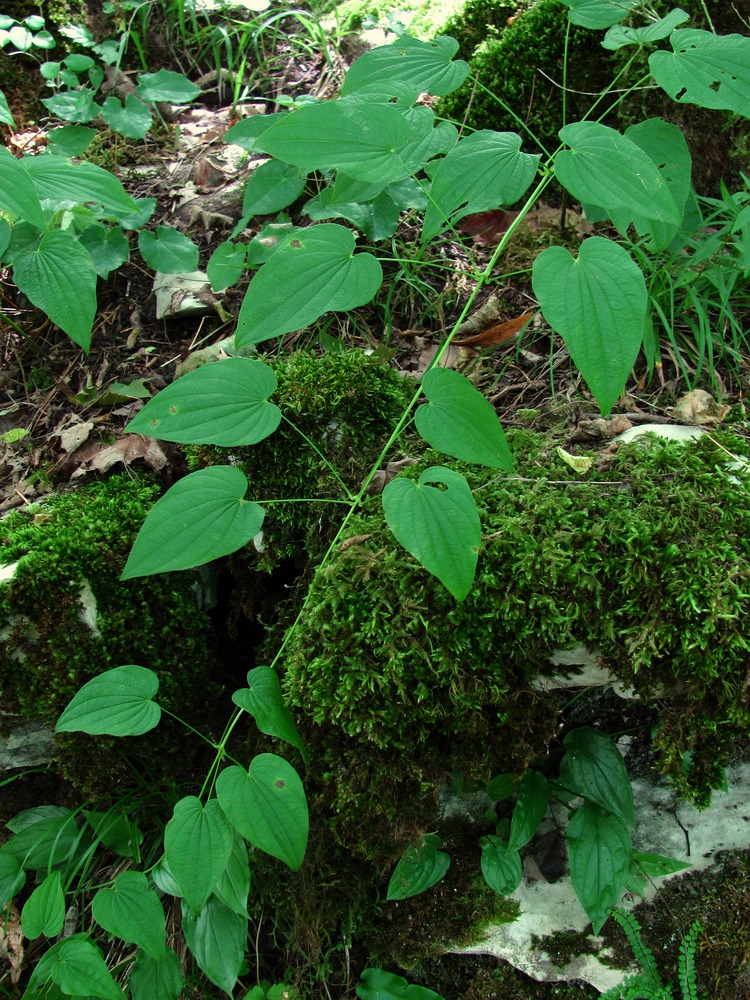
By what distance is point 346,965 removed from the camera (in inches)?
77.4

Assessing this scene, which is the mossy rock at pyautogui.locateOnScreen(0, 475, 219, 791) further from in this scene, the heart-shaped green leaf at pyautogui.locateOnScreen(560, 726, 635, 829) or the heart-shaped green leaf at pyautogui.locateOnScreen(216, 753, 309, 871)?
the heart-shaped green leaf at pyautogui.locateOnScreen(560, 726, 635, 829)

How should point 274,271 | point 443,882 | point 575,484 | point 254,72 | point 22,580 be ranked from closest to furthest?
→ point 274,271 → point 575,484 → point 22,580 → point 443,882 → point 254,72

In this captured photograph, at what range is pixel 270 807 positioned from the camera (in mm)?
1452

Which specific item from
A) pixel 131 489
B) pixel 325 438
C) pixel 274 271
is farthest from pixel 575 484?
pixel 131 489

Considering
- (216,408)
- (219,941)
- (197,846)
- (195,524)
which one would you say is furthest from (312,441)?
(219,941)

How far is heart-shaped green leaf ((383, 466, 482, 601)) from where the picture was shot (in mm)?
1372

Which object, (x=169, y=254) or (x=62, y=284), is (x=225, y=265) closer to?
(x=169, y=254)

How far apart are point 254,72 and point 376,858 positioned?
11.1ft

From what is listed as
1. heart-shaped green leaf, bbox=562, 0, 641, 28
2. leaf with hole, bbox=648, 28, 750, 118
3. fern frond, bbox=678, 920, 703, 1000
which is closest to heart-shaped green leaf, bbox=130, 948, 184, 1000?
fern frond, bbox=678, 920, 703, 1000

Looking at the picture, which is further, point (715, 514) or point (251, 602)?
point (251, 602)

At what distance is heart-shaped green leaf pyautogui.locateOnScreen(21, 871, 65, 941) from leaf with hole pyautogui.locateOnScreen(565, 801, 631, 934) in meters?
1.31

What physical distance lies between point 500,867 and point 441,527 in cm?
106

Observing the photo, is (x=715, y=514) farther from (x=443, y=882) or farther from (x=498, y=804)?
(x=443, y=882)

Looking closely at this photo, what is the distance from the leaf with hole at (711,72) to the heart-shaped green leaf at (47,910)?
2357 millimetres
